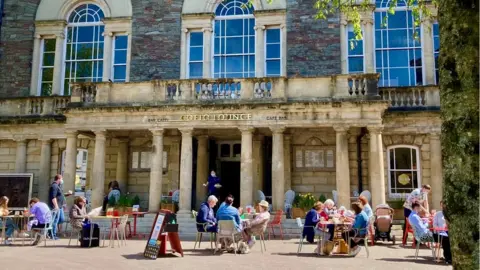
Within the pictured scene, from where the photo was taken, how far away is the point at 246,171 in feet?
58.8

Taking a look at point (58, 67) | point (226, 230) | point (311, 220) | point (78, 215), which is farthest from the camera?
point (58, 67)

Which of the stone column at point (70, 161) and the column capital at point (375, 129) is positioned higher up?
the column capital at point (375, 129)

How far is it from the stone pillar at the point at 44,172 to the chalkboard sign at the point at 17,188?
203 centimetres

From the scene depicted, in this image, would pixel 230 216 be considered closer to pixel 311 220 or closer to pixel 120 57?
pixel 311 220

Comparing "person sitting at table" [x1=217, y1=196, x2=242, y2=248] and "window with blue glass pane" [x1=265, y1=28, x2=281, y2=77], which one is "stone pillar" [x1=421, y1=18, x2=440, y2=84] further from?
"person sitting at table" [x1=217, y1=196, x2=242, y2=248]

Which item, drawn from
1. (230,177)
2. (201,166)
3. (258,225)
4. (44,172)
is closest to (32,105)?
(44,172)

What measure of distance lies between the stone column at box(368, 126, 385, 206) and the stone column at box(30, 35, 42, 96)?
1573 centimetres

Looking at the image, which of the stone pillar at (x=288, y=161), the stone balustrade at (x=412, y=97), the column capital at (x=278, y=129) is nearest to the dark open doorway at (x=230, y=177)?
the stone pillar at (x=288, y=161)

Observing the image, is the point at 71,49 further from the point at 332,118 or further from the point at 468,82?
the point at 468,82

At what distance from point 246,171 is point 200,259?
730 centimetres

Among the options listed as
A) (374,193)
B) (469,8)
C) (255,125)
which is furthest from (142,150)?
(469,8)

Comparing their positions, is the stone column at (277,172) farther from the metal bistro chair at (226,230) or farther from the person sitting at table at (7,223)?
the person sitting at table at (7,223)

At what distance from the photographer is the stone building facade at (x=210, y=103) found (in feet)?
59.2

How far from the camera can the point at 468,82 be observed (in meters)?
4.87
